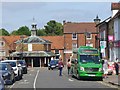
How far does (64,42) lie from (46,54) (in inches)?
334

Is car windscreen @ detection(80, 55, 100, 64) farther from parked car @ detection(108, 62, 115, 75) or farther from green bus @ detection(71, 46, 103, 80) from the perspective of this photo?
parked car @ detection(108, 62, 115, 75)

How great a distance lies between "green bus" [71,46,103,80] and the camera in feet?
112

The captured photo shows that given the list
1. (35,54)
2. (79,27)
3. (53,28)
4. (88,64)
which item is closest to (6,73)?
(88,64)

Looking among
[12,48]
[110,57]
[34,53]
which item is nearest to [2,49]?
[12,48]

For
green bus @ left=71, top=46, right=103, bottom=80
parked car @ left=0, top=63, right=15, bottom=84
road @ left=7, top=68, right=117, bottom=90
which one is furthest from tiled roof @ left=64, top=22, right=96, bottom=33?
parked car @ left=0, top=63, right=15, bottom=84

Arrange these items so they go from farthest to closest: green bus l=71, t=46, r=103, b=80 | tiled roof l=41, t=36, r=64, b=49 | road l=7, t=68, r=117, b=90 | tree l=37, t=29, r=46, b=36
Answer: tree l=37, t=29, r=46, b=36
tiled roof l=41, t=36, r=64, b=49
green bus l=71, t=46, r=103, b=80
road l=7, t=68, r=117, b=90

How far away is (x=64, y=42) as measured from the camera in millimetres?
102312

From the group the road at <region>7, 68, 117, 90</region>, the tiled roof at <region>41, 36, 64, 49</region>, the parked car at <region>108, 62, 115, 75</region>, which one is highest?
the tiled roof at <region>41, 36, 64, 49</region>

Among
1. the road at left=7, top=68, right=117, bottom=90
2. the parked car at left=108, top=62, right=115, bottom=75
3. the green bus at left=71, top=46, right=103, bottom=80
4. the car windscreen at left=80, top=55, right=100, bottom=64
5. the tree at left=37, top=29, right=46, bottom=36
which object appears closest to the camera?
the road at left=7, top=68, right=117, bottom=90

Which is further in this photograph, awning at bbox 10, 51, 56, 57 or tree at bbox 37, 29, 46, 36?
tree at bbox 37, 29, 46, 36

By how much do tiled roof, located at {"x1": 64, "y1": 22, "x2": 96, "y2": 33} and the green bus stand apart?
63588mm

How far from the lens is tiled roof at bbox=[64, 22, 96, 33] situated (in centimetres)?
10031

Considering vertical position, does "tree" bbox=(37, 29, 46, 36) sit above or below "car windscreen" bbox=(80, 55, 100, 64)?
above

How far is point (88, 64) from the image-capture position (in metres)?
34.5
